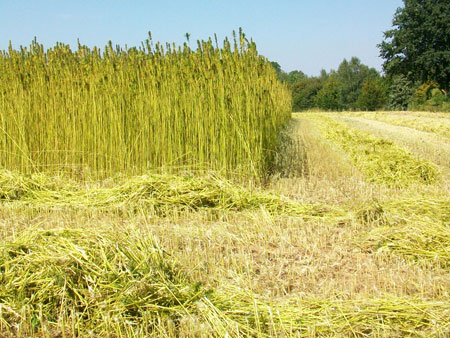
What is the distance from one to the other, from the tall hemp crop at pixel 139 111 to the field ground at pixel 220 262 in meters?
0.76

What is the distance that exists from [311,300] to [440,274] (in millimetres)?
1030

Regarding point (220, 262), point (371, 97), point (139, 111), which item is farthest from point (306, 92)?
point (220, 262)

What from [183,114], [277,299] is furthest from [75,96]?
[277,299]

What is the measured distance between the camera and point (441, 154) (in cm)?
845

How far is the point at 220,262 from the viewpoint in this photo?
10.5 ft

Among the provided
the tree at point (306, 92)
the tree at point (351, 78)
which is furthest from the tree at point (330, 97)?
the tree at point (351, 78)

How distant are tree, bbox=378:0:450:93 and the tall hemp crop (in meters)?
29.9

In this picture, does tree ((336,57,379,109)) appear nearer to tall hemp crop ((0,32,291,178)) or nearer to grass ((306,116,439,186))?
grass ((306,116,439,186))

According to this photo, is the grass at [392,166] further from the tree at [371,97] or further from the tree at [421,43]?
the tree at [371,97]

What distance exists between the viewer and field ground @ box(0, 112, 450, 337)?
93.2 inches

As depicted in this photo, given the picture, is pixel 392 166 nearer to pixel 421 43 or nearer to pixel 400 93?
pixel 421 43

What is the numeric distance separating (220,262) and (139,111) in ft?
10.4

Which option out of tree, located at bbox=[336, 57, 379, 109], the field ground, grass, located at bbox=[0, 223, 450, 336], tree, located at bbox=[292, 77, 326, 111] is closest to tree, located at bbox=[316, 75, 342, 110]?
tree, located at bbox=[292, 77, 326, 111]

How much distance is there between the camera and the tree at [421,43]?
105 ft
